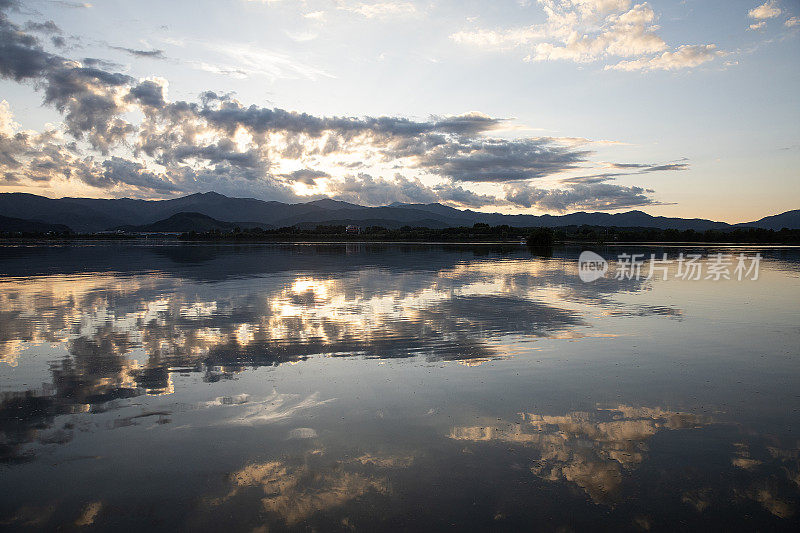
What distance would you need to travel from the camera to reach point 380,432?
998 cm

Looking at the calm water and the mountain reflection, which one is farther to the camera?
the mountain reflection

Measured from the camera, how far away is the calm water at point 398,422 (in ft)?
24.3

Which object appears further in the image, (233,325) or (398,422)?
(233,325)

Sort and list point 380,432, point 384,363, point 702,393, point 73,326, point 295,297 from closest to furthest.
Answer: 1. point 380,432
2. point 702,393
3. point 384,363
4. point 73,326
5. point 295,297

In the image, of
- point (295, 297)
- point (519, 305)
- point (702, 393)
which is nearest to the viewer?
point (702, 393)

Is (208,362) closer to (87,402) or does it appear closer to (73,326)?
(87,402)

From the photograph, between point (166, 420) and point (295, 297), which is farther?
point (295, 297)

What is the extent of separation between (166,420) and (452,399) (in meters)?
6.47

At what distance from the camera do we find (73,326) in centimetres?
2042

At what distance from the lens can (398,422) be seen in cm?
1052

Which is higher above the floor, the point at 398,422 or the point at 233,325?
the point at 398,422

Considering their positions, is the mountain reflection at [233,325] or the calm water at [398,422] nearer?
the calm water at [398,422]

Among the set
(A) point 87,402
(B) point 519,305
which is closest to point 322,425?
(A) point 87,402

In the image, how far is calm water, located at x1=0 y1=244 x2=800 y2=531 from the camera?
24.3 ft
